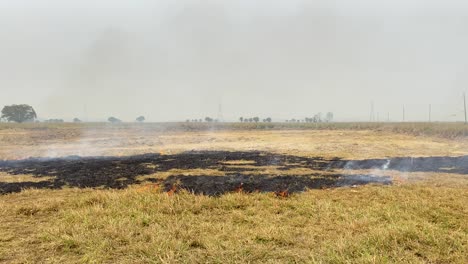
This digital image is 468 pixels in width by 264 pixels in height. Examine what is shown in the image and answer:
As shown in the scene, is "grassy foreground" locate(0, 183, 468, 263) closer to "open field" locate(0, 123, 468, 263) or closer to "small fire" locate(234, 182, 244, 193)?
"open field" locate(0, 123, 468, 263)

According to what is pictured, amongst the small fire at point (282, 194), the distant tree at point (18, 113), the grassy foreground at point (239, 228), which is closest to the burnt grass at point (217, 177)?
the small fire at point (282, 194)

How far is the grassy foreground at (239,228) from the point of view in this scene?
23.1ft

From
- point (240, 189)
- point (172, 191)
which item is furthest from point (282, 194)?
point (172, 191)

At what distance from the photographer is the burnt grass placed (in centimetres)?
1432

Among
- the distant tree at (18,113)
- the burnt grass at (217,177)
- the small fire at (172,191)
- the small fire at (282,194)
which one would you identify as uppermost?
the distant tree at (18,113)

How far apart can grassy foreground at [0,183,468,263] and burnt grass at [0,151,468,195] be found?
2212mm

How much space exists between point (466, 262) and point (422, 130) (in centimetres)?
5298

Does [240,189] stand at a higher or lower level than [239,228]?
higher

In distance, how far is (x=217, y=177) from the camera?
1688cm

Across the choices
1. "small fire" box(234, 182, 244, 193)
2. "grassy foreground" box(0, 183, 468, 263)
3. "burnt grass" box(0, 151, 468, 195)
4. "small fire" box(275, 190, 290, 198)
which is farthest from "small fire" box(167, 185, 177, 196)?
"small fire" box(275, 190, 290, 198)

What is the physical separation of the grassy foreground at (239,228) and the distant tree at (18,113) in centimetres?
13060

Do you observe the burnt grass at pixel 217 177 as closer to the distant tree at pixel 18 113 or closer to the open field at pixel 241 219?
the open field at pixel 241 219

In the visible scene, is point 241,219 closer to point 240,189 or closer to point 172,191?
point 240,189

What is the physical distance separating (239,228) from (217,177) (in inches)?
325
